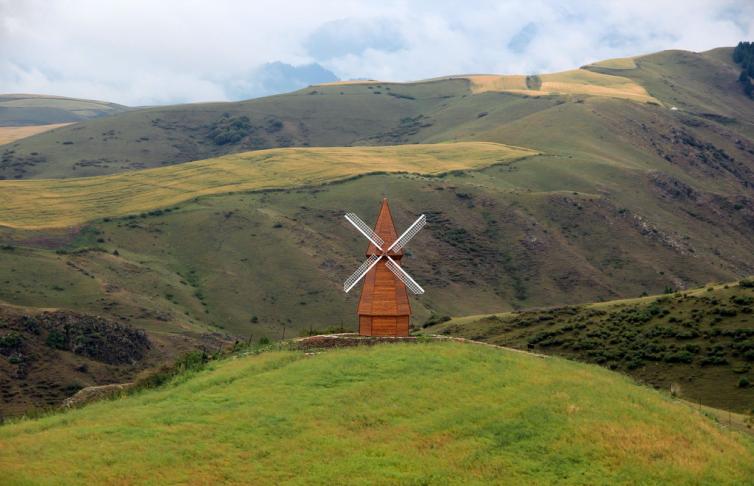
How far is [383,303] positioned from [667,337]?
25607mm

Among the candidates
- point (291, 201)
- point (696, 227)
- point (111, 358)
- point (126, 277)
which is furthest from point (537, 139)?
point (111, 358)

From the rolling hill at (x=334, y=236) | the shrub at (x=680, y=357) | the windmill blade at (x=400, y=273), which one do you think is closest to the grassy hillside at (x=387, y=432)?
the windmill blade at (x=400, y=273)

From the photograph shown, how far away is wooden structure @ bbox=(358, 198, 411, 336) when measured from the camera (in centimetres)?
4803

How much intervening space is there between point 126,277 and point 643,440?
84173 millimetres

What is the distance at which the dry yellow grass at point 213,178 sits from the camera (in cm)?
14062

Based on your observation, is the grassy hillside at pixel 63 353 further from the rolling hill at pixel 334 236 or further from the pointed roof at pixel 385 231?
the pointed roof at pixel 385 231

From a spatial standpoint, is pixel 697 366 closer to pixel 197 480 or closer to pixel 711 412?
pixel 711 412

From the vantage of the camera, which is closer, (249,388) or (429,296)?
(249,388)

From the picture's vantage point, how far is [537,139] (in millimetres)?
196375

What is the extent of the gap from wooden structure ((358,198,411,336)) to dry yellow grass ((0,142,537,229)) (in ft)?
299

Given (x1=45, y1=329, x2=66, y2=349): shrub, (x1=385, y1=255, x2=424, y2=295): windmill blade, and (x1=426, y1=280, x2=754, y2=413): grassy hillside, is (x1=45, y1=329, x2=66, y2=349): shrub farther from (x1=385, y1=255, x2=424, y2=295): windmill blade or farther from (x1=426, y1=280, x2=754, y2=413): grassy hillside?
(x1=385, y1=255, x2=424, y2=295): windmill blade

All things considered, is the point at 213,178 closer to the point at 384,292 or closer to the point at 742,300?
the point at 742,300

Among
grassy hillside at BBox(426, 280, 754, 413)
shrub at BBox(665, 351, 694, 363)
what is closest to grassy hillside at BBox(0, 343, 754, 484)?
grassy hillside at BBox(426, 280, 754, 413)

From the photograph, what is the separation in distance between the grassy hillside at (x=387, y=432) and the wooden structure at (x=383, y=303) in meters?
5.54
